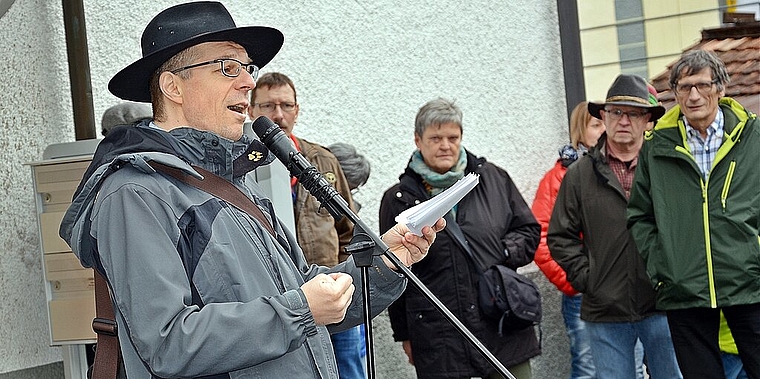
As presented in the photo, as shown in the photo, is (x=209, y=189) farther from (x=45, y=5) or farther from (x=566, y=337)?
(x=566, y=337)

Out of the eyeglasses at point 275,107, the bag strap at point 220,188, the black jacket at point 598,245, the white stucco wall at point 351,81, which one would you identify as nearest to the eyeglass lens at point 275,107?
the eyeglasses at point 275,107

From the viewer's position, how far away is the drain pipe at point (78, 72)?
4898 millimetres

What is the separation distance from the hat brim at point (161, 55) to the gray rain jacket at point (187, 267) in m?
0.19

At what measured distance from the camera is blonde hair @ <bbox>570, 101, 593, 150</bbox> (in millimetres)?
7117

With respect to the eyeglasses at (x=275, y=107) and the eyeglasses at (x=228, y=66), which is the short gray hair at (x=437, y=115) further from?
the eyeglasses at (x=228, y=66)

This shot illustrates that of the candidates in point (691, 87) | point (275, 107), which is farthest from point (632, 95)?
point (275, 107)

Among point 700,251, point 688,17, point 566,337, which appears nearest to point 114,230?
point 700,251

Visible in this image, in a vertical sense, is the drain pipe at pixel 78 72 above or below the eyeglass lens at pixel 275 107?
above

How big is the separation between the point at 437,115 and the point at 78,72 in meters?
1.84

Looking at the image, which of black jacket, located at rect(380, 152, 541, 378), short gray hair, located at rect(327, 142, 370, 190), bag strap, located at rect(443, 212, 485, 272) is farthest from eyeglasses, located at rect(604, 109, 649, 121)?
short gray hair, located at rect(327, 142, 370, 190)

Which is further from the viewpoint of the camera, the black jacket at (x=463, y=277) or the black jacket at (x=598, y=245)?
the black jacket at (x=598, y=245)

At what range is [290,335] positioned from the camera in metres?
2.57

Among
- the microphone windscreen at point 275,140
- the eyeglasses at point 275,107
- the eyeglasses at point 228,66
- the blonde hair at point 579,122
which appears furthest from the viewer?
the blonde hair at point 579,122

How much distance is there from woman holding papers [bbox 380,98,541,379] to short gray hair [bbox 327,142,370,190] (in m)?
0.18
